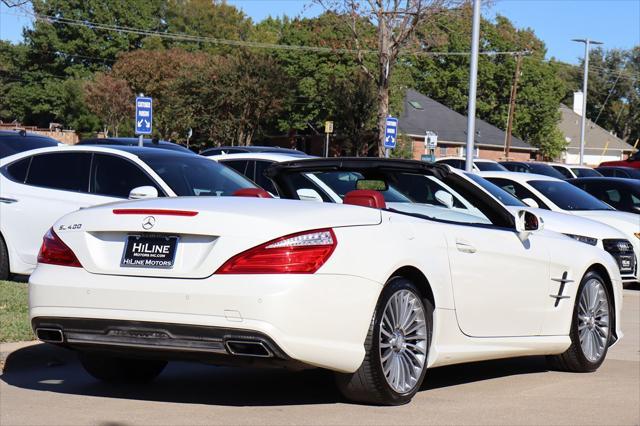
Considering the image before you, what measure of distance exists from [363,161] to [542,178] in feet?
33.3

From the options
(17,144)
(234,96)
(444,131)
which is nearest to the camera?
(17,144)

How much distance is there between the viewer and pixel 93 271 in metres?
6.19

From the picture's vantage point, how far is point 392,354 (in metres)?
6.45

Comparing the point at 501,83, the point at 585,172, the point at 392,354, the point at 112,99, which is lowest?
the point at 392,354

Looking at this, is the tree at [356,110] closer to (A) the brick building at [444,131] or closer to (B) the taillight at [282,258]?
(A) the brick building at [444,131]

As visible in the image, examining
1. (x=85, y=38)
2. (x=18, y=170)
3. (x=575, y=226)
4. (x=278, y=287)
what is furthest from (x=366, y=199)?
(x=85, y=38)

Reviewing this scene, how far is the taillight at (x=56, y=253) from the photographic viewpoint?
634 centimetres

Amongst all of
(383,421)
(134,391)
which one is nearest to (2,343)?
(134,391)

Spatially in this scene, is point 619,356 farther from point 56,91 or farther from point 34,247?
point 56,91

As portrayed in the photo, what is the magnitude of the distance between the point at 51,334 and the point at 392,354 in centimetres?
197

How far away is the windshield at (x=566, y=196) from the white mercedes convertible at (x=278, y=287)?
971 centimetres

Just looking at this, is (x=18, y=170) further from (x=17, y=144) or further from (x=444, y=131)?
(x=444, y=131)

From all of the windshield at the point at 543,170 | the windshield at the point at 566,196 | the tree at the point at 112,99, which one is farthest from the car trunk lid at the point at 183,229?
the tree at the point at 112,99

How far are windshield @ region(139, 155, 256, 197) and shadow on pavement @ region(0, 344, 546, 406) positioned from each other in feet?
→ 11.3
